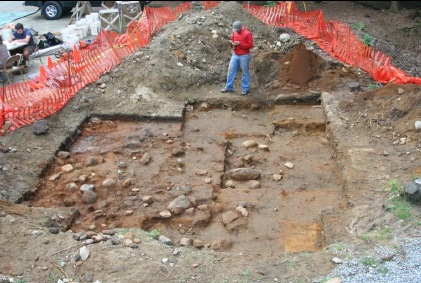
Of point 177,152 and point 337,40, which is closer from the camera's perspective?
point 177,152

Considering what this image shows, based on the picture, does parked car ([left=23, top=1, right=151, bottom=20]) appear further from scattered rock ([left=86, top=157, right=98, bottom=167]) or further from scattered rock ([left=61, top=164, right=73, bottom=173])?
scattered rock ([left=61, top=164, right=73, bottom=173])

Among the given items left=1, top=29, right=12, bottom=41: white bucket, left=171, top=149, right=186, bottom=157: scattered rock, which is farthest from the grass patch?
left=1, top=29, right=12, bottom=41: white bucket

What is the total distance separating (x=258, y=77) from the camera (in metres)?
9.83

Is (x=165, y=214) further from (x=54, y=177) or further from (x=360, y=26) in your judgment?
(x=360, y=26)

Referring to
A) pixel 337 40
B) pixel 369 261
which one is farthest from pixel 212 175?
pixel 337 40

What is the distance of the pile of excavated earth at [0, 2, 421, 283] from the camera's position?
4.57m

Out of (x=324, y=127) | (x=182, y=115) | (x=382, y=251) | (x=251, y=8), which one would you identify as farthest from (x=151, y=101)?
(x=251, y=8)

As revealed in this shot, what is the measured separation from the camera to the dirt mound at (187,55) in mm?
9258

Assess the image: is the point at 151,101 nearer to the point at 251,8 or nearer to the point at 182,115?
the point at 182,115

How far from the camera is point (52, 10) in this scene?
15914 millimetres

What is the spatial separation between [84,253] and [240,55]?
554 cm

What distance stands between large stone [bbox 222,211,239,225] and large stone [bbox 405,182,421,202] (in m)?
2.10

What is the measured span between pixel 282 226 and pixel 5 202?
3535 mm

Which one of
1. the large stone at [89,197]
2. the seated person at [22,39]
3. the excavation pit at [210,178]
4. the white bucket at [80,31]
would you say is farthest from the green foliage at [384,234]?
the white bucket at [80,31]
